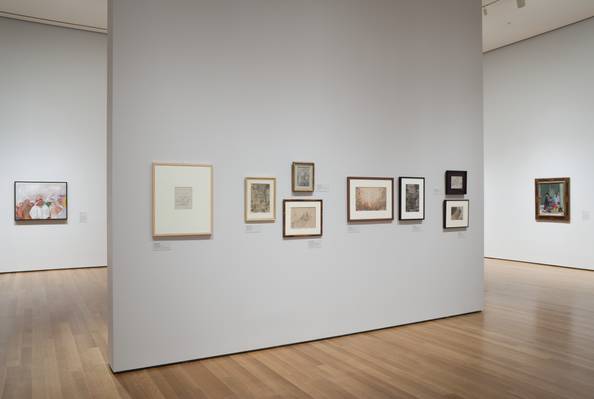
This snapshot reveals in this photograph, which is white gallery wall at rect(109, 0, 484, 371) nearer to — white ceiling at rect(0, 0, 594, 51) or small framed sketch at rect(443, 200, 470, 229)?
small framed sketch at rect(443, 200, 470, 229)

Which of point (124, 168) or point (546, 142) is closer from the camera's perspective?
point (124, 168)

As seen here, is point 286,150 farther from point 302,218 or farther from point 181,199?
point 181,199

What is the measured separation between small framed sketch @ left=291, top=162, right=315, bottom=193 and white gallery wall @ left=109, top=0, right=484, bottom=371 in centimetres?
11

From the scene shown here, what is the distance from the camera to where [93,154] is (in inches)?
623

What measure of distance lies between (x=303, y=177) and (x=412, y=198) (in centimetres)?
242

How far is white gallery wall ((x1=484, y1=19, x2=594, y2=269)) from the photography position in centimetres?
1523

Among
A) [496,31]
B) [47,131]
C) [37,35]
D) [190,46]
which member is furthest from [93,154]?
[496,31]

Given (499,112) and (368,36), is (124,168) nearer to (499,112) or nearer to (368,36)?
(368,36)

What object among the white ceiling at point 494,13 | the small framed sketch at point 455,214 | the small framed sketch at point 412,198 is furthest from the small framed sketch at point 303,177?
the white ceiling at point 494,13

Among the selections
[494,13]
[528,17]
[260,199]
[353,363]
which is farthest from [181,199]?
[528,17]

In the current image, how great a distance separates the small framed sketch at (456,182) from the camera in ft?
31.1

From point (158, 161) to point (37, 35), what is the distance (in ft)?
37.2

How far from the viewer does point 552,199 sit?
16.1 m

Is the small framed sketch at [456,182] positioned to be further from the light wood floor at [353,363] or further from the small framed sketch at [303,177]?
the small framed sketch at [303,177]
